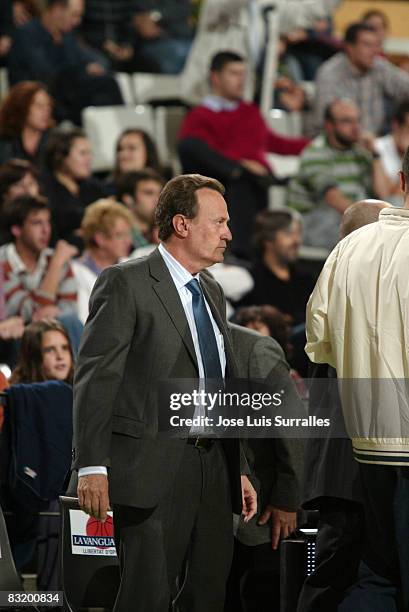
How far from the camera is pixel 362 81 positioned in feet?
32.1

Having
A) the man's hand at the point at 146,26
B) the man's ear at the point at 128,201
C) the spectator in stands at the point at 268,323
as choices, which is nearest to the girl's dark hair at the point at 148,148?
the man's ear at the point at 128,201

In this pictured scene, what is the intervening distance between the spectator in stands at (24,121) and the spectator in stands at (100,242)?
1345mm

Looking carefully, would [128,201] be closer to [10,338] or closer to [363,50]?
[10,338]

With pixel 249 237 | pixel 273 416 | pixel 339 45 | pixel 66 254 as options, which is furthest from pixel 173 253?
pixel 339 45

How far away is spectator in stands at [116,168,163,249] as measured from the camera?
7.71 m

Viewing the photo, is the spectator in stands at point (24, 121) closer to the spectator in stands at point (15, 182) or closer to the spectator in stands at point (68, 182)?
the spectator in stands at point (68, 182)

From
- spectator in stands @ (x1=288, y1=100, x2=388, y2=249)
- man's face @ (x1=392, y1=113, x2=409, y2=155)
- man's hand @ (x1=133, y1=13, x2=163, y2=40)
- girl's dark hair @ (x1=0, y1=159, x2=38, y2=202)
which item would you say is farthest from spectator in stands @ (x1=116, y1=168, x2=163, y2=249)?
man's hand @ (x1=133, y1=13, x2=163, y2=40)

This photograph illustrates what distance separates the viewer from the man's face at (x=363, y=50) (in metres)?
9.68

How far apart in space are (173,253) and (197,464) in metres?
0.61

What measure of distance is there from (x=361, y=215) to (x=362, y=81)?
5.69 metres

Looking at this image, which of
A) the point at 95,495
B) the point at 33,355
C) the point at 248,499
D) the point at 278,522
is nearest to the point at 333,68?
the point at 33,355

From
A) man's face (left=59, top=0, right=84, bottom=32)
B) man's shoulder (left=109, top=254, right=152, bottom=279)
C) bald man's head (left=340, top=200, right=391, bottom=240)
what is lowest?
man's shoulder (left=109, top=254, right=152, bottom=279)

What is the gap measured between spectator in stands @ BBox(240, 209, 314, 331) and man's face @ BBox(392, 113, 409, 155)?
1397 millimetres

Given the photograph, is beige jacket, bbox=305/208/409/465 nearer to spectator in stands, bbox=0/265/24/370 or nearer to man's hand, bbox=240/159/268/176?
spectator in stands, bbox=0/265/24/370
